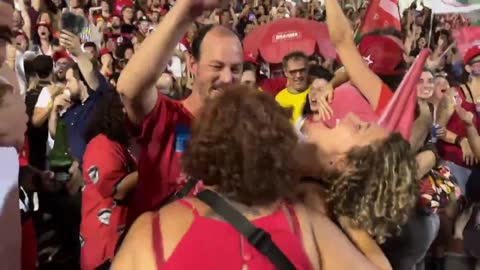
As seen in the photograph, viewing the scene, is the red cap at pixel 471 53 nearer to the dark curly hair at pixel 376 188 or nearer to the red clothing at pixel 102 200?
the red clothing at pixel 102 200

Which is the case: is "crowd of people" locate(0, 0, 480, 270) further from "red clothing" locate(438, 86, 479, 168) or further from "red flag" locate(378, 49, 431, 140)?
"red clothing" locate(438, 86, 479, 168)

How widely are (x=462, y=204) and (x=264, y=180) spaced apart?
7.67 feet

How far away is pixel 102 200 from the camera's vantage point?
8.20ft

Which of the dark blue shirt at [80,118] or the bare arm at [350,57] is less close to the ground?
the bare arm at [350,57]

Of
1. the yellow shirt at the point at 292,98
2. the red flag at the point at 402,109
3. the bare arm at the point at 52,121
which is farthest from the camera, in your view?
the bare arm at the point at 52,121

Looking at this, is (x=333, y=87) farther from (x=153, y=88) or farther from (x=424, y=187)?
(x=424, y=187)

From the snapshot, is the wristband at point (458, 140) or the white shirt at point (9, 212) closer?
the white shirt at point (9, 212)

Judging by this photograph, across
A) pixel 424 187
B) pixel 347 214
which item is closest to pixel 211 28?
pixel 347 214

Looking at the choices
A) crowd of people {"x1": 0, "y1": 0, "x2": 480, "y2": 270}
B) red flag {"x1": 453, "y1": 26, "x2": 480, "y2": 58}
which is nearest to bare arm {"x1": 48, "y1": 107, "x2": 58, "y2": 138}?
crowd of people {"x1": 0, "y1": 0, "x2": 480, "y2": 270}

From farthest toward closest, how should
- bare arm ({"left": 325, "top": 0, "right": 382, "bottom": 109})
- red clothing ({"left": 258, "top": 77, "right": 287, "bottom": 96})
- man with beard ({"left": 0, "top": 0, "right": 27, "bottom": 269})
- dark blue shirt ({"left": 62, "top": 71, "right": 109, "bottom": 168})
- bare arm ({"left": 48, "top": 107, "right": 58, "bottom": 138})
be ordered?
bare arm ({"left": 48, "top": 107, "right": 58, "bottom": 138}), red clothing ({"left": 258, "top": 77, "right": 287, "bottom": 96}), dark blue shirt ({"left": 62, "top": 71, "right": 109, "bottom": 168}), bare arm ({"left": 325, "top": 0, "right": 382, "bottom": 109}), man with beard ({"left": 0, "top": 0, "right": 27, "bottom": 269})

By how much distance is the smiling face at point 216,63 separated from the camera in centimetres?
187

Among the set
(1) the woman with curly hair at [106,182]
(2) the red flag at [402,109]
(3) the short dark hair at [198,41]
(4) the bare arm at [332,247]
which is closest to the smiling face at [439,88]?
(2) the red flag at [402,109]

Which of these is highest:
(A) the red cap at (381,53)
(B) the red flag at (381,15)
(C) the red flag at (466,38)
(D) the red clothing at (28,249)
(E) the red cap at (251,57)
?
(B) the red flag at (381,15)

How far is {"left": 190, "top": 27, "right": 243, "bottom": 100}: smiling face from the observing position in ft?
6.13
